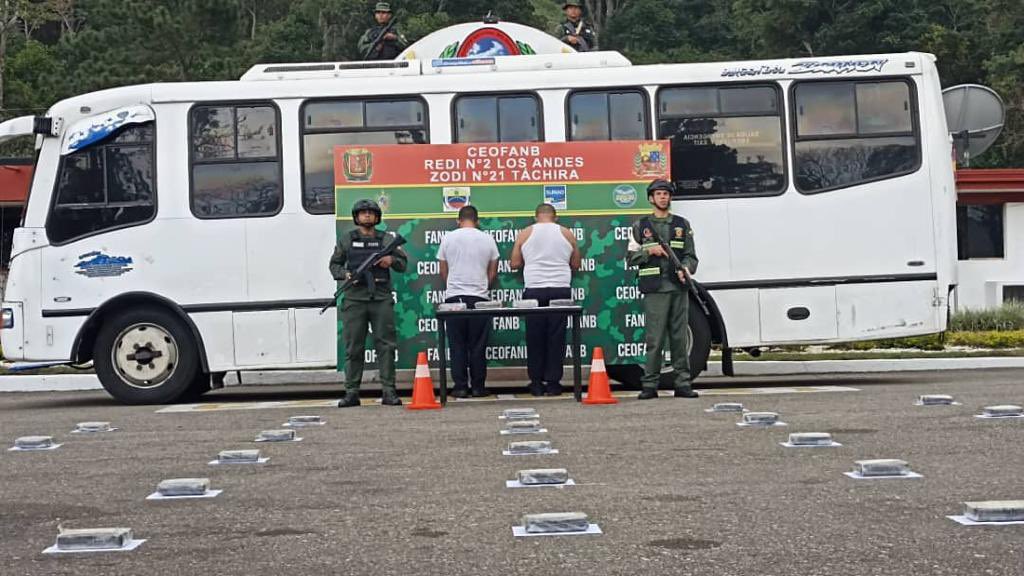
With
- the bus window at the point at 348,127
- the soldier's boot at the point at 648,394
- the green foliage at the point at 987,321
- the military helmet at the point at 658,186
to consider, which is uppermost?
the bus window at the point at 348,127

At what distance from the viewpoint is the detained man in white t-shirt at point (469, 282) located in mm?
13516

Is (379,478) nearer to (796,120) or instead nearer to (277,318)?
(277,318)

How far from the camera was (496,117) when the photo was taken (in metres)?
14.6

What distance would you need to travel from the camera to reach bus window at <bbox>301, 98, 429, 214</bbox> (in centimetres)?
1451

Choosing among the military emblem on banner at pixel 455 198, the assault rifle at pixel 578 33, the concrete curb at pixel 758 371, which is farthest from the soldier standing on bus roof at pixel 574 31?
the concrete curb at pixel 758 371

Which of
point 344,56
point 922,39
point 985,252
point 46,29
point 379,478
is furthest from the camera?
point 46,29

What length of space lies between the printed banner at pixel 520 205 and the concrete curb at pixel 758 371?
383 centimetres

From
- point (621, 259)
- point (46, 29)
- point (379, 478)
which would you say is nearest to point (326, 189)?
point (621, 259)

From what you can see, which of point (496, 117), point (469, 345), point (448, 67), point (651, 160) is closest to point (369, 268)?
point (469, 345)

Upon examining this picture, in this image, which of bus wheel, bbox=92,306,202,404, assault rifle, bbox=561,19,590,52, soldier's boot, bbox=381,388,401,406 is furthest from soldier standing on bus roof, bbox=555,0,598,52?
bus wheel, bbox=92,306,202,404

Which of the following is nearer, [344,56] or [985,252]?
[985,252]

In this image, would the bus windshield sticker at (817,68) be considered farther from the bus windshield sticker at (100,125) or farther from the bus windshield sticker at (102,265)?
the bus windshield sticker at (102,265)

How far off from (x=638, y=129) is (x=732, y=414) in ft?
13.4

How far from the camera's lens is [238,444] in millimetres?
10203
